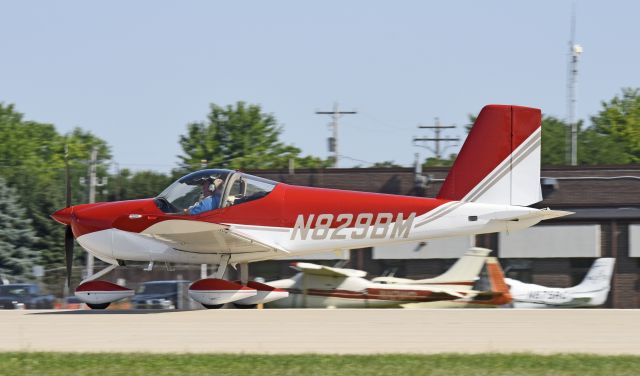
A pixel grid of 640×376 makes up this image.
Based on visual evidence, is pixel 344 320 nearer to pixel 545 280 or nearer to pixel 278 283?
pixel 278 283

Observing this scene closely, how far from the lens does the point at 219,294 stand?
15.7m

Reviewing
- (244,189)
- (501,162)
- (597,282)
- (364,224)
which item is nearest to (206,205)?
(244,189)

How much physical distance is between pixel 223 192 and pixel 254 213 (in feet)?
1.91

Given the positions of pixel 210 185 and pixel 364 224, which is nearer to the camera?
pixel 210 185

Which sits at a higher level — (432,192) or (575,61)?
(575,61)

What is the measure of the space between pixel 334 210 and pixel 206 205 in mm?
1962

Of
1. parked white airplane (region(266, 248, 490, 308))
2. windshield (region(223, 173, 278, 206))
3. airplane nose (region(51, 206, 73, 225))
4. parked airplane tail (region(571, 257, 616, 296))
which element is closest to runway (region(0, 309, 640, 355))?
windshield (region(223, 173, 278, 206))

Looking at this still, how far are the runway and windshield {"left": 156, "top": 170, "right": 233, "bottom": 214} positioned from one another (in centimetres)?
169

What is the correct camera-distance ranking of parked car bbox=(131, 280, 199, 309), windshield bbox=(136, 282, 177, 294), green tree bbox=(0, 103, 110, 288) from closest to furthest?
parked car bbox=(131, 280, 199, 309) < windshield bbox=(136, 282, 177, 294) < green tree bbox=(0, 103, 110, 288)

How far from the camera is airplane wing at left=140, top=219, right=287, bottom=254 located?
49.5 feet

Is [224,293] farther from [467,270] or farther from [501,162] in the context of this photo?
[467,270]

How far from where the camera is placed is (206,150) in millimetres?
89312

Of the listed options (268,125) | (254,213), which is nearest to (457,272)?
(254,213)

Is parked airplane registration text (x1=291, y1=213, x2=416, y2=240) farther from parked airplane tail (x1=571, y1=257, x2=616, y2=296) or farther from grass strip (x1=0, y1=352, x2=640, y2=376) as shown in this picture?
parked airplane tail (x1=571, y1=257, x2=616, y2=296)
